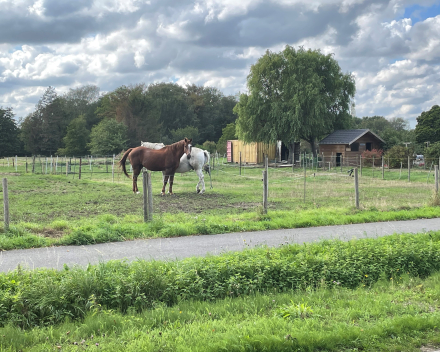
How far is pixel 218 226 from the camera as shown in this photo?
32.8 feet

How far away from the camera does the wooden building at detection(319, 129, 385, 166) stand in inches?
1684

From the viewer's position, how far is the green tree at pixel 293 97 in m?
41.4

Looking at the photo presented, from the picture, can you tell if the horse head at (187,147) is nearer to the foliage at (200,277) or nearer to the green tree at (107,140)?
the foliage at (200,277)

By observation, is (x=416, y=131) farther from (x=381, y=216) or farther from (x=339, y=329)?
(x=339, y=329)

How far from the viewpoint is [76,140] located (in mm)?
62969

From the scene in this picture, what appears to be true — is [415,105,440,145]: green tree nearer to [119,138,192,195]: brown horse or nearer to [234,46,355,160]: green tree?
[234,46,355,160]: green tree

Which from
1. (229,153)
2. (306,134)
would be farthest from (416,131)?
(229,153)

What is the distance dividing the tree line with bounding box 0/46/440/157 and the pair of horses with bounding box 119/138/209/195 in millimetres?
23211

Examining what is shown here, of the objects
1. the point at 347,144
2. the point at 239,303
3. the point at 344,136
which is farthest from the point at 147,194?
the point at 344,136

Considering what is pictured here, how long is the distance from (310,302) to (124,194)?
13.6 metres

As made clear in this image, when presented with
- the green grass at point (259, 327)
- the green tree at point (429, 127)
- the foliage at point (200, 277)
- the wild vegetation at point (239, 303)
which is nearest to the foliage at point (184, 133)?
the green tree at point (429, 127)

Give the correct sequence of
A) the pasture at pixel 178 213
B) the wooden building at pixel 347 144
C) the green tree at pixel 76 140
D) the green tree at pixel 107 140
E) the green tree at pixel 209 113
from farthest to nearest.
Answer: the green tree at pixel 209 113 < the green tree at pixel 76 140 < the green tree at pixel 107 140 < the wooden building at pixel 347 144 < the pasture at pixel 178 213

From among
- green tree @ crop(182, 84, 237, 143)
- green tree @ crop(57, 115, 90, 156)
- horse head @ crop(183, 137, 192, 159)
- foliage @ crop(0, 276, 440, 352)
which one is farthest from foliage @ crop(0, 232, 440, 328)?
green tree @ crop(182, 84, 237, 143)

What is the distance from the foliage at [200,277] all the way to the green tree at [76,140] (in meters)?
60.4
